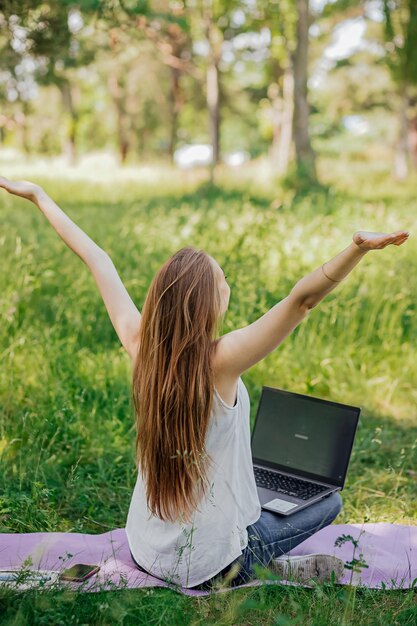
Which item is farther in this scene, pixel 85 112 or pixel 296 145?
pixel 85 112

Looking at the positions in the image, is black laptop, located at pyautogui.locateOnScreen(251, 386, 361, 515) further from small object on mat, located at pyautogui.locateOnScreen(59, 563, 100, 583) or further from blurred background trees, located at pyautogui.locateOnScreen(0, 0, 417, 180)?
blurred background trees, located at pyautogui.locateOnScreen(0, 0, 417, 180)

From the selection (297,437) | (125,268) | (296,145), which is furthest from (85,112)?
(297,437)

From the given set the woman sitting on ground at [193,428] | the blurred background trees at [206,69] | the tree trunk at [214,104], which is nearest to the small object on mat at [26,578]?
the woman sitting on ground at [193,428]

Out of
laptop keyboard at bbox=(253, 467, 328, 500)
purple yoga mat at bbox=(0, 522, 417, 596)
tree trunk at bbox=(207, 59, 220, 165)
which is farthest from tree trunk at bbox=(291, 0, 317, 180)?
purple yoga mat at bbox=(0, 522, 417, 596)

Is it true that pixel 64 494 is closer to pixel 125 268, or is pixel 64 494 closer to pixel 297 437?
pixel 297 437

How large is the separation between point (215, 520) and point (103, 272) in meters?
1.04

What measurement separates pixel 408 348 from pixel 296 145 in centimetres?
1144

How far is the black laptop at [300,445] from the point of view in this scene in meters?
3.55

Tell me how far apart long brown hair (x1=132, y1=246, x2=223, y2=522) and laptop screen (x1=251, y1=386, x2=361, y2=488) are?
1.06 metres

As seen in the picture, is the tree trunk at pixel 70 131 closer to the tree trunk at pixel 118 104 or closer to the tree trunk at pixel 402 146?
the tree trunk at pixel 118 104

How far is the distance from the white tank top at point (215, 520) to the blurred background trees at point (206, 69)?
647cm

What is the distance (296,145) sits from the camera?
16.6 metres

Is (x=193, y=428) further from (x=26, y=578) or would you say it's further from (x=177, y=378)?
(x=26, y=578)

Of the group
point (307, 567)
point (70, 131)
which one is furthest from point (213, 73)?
point (307, 567)
